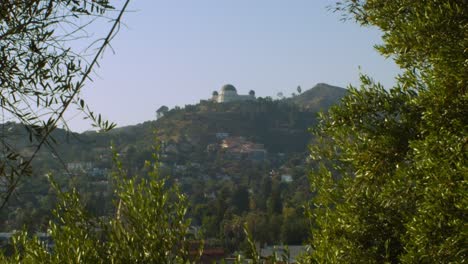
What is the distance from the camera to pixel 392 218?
8.96 meters

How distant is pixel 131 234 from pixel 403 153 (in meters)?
4.65

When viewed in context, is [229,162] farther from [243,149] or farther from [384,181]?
[384,181]

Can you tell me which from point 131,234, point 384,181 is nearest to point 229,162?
point 384,181

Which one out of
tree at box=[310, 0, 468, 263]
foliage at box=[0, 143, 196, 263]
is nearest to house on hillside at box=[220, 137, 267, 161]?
tree at box=[310, 0, 468, 263]

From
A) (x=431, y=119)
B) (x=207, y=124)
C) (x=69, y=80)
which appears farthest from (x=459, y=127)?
(x=207, y=124)

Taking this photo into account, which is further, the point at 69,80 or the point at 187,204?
the point at 187,204

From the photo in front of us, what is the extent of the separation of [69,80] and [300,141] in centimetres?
18111

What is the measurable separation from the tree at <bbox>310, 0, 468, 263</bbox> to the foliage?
2070 mm

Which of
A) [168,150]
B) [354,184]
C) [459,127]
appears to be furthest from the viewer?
[168,150]

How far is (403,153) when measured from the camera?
9188mm

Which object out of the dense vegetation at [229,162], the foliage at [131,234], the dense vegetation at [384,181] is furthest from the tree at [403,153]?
the dense vegetation at [229,162]

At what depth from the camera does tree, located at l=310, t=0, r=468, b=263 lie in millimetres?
7625

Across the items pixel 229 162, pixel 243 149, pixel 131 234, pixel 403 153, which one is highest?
pixel 403 153

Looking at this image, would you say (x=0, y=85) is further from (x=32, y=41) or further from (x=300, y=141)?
(x=300, y=141)
